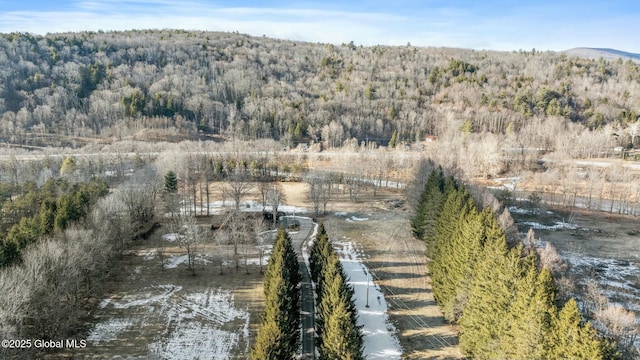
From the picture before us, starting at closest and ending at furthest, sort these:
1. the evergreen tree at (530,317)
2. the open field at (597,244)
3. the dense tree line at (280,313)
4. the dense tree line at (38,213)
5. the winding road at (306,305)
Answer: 1. the evergreen tree at (530,317)
2. the dense tree line at (280,313)
3. the winding road at (306,305)
4. the dense tree line at (38,213)
5. the open field at (597,244)

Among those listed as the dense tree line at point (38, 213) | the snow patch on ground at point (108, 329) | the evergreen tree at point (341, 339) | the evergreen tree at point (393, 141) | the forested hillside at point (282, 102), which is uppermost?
the forested hillside at point (282, 102)

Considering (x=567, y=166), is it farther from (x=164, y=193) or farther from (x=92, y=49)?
(x=92, y=49)

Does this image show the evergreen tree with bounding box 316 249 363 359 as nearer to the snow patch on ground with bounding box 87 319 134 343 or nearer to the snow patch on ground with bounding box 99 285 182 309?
the snow patch on ground with bounding box 87 319 134 343

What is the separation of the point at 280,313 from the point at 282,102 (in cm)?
13952

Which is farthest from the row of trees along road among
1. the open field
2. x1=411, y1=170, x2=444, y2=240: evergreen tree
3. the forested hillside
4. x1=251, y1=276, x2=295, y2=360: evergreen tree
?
the forested hillside

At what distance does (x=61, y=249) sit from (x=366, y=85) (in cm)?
17188

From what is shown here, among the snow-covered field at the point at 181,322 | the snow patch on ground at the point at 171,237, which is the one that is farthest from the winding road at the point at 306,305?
the snow patch on ground at the point at 171,237

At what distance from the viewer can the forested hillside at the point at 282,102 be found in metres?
124

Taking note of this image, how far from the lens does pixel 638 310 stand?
34906 mm

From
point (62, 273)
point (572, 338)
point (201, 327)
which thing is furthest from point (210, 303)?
point (572, 338)

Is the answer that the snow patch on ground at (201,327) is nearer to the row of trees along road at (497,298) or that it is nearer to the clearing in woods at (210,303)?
the clearing in woods at (210,303)

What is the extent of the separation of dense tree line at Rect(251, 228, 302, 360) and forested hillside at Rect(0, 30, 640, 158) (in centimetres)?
7539

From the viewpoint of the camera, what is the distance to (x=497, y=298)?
23.9 m

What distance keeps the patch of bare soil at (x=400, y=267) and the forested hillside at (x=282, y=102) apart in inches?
1732
